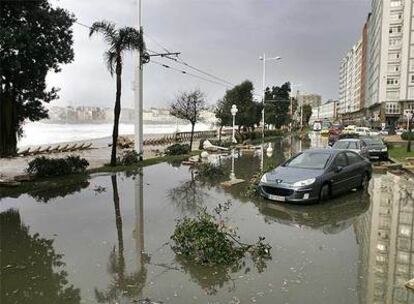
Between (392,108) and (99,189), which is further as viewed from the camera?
(392,108)

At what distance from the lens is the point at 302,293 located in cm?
540

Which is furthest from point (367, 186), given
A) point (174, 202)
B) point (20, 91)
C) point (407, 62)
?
point (407, 62)

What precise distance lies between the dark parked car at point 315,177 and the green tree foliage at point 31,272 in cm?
583

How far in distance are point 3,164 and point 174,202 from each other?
11874 millimetres

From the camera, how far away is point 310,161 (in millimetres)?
12484

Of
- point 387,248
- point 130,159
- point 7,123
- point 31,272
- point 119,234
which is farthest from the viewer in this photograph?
point 130,159

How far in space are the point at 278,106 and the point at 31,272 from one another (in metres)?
68.3

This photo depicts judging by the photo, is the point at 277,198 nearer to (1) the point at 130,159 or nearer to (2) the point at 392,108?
(1) the point at 130,159

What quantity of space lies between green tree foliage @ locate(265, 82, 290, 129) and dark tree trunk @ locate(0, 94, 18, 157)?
49.6 m

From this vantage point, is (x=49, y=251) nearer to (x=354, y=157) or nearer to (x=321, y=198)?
(x=321, y=198)

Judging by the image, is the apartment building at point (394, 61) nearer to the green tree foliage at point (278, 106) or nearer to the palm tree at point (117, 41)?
the green tree foliage at point (278, 106)

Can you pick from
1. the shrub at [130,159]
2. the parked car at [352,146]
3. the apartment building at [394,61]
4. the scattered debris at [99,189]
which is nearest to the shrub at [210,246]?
the scattered debris at [99,189]

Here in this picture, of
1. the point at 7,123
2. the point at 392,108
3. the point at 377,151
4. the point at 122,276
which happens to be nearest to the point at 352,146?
the point at 377,151

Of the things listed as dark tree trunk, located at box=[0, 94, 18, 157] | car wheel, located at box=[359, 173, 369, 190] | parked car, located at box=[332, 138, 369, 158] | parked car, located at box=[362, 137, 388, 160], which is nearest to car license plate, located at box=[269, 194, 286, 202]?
car wheel, located at box=[359, 173, 369, 190]
